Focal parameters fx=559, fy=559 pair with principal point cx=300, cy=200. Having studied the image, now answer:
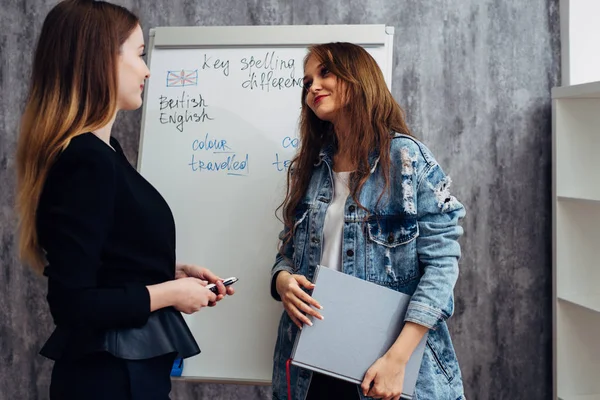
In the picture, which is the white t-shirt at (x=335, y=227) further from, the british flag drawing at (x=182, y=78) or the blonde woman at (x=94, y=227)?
the british flag drawing at (x=182, y=78)

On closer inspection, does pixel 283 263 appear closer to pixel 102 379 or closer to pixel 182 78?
pixel 102 379

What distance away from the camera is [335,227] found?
4.24 feet

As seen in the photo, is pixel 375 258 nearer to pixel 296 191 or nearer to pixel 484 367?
pixel 296 191

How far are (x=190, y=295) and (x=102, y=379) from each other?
0.21 meters

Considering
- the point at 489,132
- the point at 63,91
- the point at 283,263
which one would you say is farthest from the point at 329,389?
the point at 489,132

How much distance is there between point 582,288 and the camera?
192 centimetres

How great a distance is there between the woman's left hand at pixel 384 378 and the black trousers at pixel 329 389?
66mm

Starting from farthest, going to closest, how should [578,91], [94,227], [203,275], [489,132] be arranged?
[489,132], [578,91], [203,275], [94,227]

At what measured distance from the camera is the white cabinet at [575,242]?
188 cm

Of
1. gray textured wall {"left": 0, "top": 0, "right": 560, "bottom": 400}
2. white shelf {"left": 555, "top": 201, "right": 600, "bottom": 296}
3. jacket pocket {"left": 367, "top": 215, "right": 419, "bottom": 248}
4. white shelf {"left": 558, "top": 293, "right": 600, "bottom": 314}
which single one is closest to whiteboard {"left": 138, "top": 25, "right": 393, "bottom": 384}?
gray textured wall {"left": 0, "top": 0, "right": 560, "bottom": 400}

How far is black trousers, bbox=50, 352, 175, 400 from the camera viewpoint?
0.99 m

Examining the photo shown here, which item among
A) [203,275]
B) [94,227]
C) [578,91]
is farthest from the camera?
[578,91]

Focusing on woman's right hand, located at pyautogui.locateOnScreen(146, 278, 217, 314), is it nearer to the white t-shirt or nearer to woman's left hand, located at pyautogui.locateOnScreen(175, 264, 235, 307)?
woman's left hand, located at pyautogui.locateOnScreen(175, 264, 235, 307)

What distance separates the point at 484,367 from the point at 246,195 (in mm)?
1067
